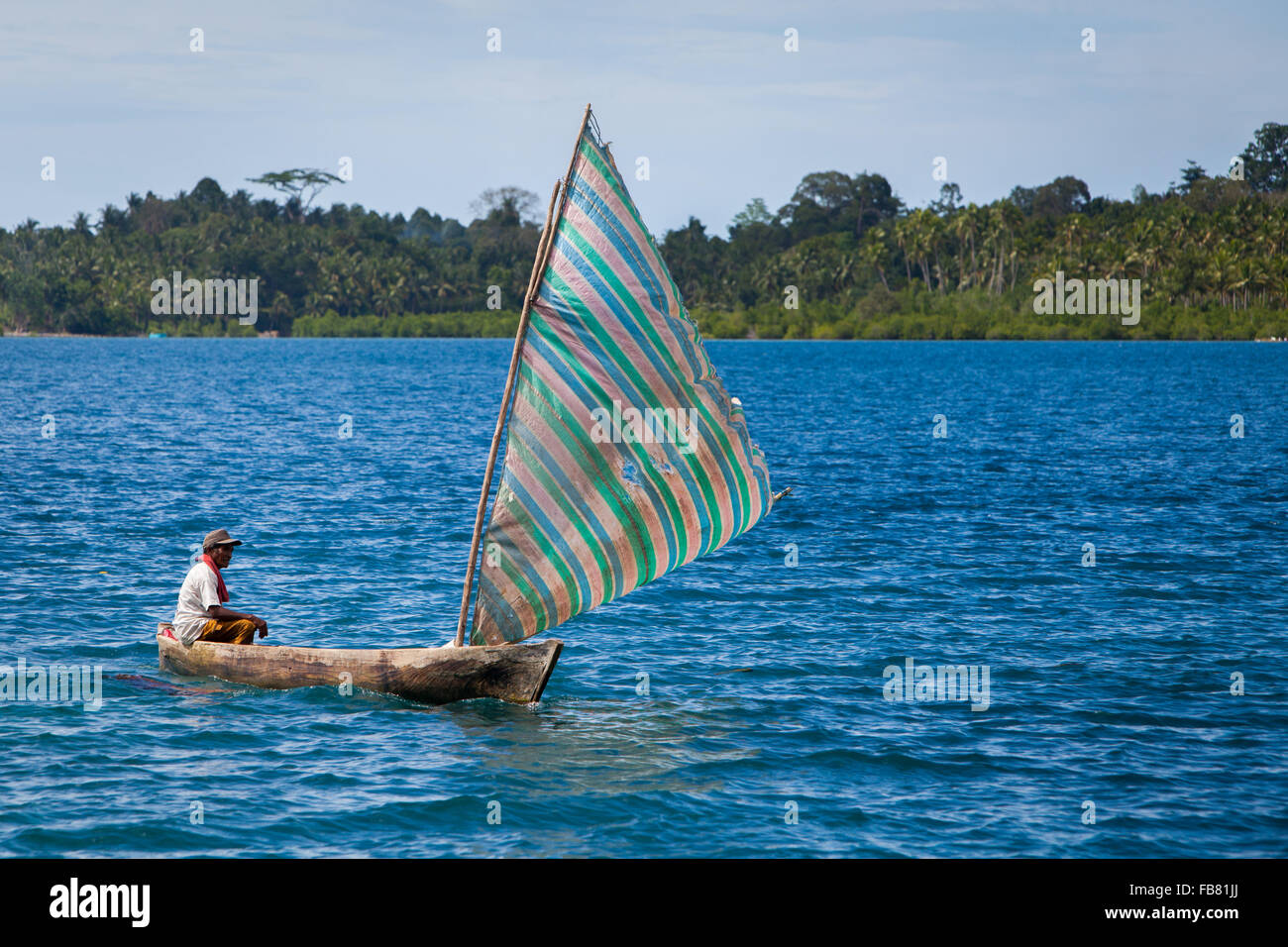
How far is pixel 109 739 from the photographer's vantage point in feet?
48.9

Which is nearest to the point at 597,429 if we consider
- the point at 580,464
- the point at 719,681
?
the point at 580,464

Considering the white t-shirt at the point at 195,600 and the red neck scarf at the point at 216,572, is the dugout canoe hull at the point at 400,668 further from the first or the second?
the red neck scarf at the point at 216,572

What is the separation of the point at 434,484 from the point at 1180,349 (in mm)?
133667

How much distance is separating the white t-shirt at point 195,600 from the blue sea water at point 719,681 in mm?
781

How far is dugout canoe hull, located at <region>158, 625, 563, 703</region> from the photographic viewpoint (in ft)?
51.8

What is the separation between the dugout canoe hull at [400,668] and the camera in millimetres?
15797

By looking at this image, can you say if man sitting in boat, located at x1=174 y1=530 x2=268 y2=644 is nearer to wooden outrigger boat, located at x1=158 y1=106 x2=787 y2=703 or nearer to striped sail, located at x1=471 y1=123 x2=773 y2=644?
wooden outrigger boat, located at x1=158 y1=106 x2=787 y2=703

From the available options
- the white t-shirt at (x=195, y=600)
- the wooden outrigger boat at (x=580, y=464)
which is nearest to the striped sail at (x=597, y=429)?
the wooden outrigger boat at (x=580, y=464)

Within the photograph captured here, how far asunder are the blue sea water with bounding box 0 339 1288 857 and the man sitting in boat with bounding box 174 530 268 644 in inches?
31.8

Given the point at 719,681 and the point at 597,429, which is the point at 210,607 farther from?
the point at 719,681

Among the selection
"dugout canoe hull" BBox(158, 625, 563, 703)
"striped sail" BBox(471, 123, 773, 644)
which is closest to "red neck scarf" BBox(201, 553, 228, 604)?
"dugout canoe hull" BBox(158, 625, 563, 703)

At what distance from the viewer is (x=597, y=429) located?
50.4 feet
